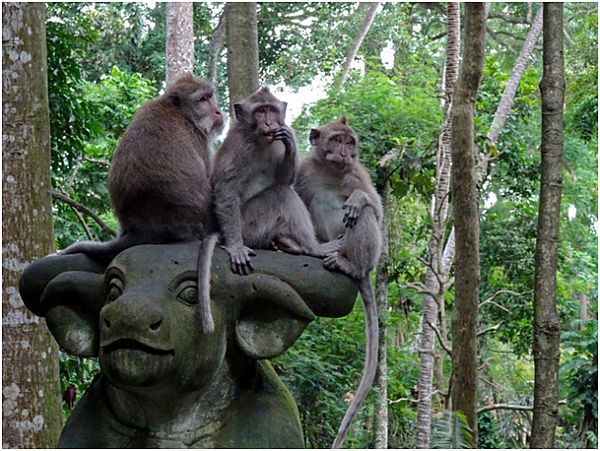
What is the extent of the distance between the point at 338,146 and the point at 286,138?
81 cm

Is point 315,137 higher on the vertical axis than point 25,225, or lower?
higher

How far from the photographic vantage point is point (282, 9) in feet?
70.4

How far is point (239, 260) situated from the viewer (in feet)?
13.6

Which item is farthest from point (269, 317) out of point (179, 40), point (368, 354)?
point (179, 40)

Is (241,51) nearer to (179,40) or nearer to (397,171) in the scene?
(179,40)

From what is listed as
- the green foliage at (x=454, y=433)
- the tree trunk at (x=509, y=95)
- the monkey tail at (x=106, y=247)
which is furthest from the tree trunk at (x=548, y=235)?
the tree trunk at (x=509, y=95)

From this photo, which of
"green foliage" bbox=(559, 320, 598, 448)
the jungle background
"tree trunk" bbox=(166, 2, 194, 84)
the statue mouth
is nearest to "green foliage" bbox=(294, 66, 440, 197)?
the jungle background

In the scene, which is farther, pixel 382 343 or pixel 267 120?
pixel 382 343

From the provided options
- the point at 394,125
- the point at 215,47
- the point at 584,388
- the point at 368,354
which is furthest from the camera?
the point at 215,47

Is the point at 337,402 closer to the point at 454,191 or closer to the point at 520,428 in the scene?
the point at 520,428

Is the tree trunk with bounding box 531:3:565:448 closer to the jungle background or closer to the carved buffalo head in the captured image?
the jungle background

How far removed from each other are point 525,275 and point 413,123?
4.72 metres

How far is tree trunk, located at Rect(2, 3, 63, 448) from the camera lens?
636 cm

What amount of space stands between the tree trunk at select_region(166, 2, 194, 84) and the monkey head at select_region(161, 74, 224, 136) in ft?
16.0
